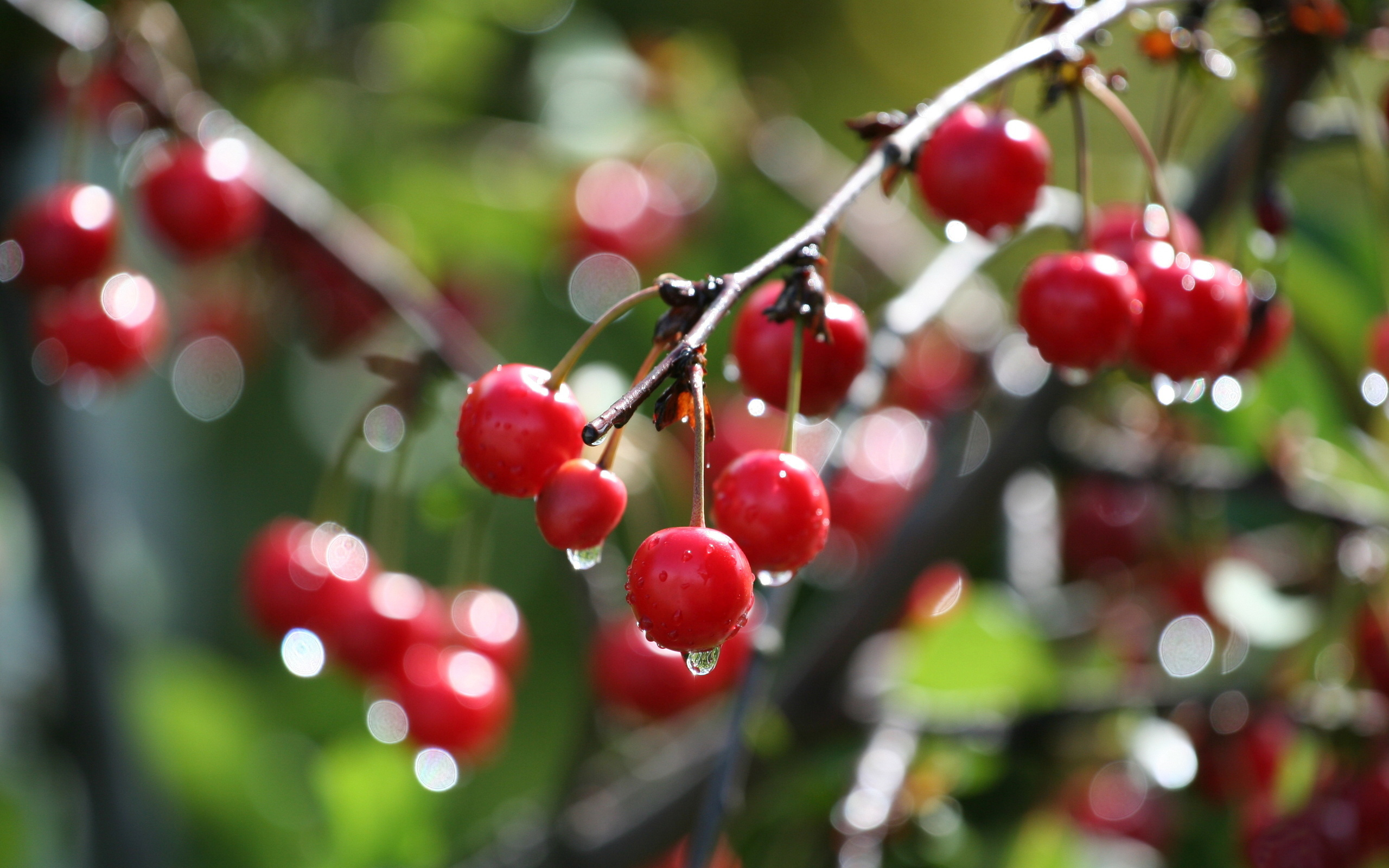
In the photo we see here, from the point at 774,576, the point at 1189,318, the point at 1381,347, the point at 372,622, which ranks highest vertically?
the point at 372,622

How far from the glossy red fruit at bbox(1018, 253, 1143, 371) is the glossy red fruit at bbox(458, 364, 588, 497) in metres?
0.27

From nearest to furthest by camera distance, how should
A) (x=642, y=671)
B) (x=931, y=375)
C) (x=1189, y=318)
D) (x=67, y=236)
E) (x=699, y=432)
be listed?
(x=699, y=432)
(x=1189, y=318)
(x=67, y=236)
(x=642, y=671)
(x=931, y=375)

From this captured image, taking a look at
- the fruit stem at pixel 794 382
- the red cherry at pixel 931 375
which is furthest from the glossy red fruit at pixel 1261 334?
the red cherry at pixel 931 375

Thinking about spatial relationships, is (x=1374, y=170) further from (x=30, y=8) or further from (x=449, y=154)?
(x=449, y=154)

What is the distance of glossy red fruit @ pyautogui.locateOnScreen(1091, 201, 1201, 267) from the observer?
0.78 metres

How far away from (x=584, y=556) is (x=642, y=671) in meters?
0.57

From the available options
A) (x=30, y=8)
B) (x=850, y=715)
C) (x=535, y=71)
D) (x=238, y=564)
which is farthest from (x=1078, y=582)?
(x=238, y=564)

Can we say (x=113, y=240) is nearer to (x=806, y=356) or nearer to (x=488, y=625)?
(x=488, y=625)

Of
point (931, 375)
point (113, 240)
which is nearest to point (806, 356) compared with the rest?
point (113, 240)

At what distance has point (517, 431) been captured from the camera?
1.96 ft

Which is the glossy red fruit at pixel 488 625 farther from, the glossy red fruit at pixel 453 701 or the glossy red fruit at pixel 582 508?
the glossy red fruit at pixel 582 508

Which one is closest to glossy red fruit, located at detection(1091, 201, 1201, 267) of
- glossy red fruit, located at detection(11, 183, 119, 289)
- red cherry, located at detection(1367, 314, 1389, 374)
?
red cherry, located at detection(1367, 314, 1389, 374)

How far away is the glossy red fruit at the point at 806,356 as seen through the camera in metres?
0.66

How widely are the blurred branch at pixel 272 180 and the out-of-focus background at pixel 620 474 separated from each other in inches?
0.8
